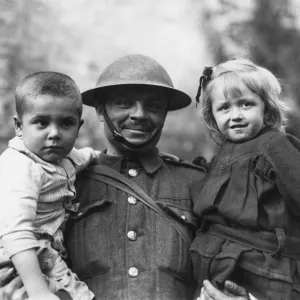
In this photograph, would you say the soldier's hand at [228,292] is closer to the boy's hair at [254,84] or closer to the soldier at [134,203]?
the soldier at [134,203]

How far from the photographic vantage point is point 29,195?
132 inches

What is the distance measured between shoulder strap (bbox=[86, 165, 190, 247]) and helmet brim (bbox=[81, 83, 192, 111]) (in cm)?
55

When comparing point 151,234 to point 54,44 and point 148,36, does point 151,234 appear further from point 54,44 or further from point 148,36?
point 148,36

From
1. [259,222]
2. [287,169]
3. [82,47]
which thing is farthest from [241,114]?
[82,47]

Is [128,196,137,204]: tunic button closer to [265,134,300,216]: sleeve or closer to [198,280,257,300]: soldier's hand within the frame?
[198,280,257,300]: soldier's hand

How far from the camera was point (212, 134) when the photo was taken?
4195mm

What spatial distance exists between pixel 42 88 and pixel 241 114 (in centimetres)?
121

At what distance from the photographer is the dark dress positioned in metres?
3.50

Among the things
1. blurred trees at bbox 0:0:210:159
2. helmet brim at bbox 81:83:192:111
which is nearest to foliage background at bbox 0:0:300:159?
blurred trees at bbox 0:0:210:159

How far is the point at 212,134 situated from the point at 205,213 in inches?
24.7

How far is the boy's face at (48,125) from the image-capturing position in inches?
137

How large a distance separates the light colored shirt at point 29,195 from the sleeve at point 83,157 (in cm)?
14

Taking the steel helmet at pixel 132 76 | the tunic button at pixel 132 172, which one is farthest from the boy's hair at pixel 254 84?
the tunic button at pixel 132 172

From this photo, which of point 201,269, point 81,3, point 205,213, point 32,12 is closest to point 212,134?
point 205,213
